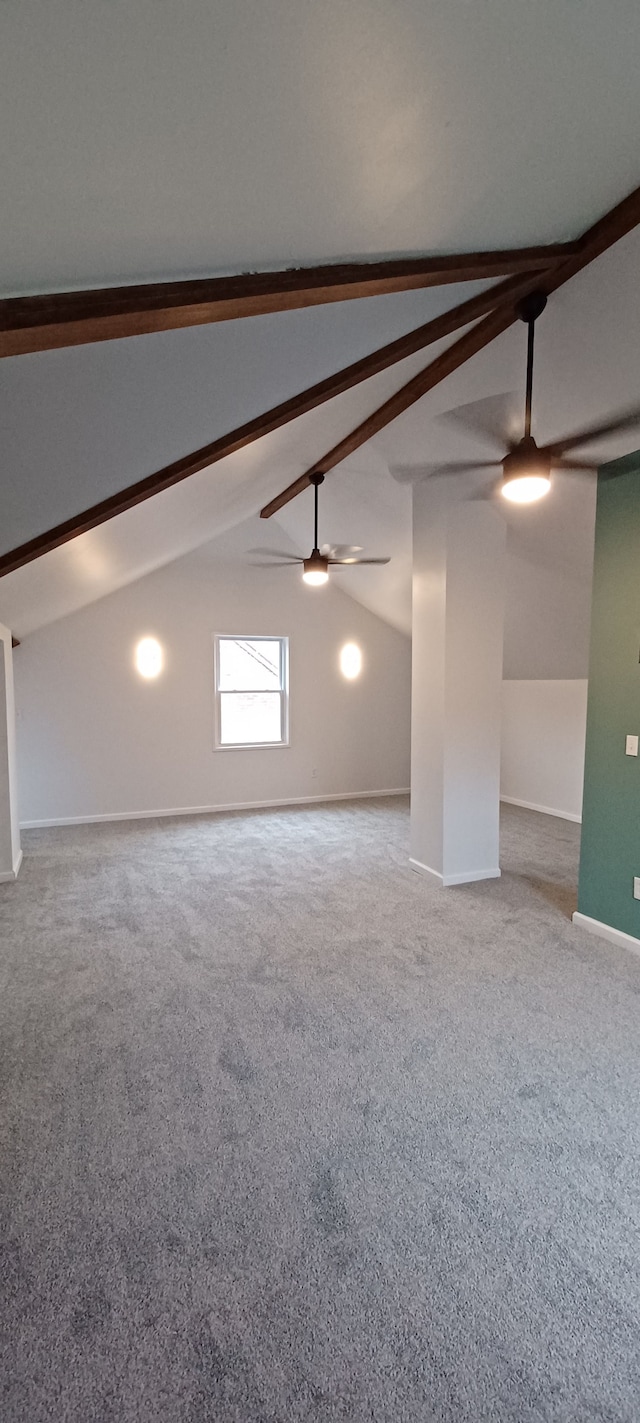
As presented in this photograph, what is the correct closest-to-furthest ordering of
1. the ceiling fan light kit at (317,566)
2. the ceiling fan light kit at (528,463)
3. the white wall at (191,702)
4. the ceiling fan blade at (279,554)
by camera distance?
the ceiling fan light kit at (528,463) → the ceiling fan light kit at (317,566) → the ceiling fan blade at (279,554) → the white wall at (191,702)

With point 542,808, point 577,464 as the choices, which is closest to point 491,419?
point 577,464

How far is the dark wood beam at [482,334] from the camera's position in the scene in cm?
173

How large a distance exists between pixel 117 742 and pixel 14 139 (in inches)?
232

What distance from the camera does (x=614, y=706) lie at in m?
3.28

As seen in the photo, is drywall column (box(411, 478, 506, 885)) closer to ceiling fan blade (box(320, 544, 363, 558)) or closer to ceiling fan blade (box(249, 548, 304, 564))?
ceiling fan blade (box(320, 544, 363, 558))

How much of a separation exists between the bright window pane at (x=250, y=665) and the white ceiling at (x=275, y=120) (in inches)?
222

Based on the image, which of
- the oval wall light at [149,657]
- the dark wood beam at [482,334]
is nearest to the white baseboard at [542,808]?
the dark wood beam at [482,334]

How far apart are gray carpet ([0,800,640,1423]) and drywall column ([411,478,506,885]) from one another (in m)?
0.74

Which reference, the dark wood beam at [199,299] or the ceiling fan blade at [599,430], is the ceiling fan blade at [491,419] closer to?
the ceiling fan blade at [599,430]

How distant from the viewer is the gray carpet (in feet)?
4.16

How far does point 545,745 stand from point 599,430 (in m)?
4.19

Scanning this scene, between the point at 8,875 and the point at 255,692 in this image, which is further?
the point at 255,692

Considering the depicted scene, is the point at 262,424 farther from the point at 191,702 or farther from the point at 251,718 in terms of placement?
the point at 251,718

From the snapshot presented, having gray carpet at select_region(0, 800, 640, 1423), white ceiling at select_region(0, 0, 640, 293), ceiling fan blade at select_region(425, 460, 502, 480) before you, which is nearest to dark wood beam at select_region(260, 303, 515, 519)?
ceiling fan blade at select_region(425, 460, 502, 480)
